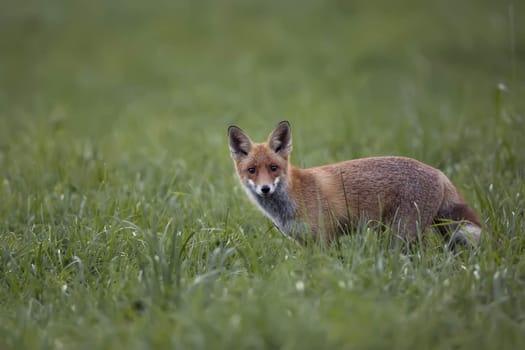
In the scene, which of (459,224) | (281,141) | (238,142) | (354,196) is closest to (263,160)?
(281,141)

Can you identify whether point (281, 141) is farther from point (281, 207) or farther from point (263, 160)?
point (281, 207)

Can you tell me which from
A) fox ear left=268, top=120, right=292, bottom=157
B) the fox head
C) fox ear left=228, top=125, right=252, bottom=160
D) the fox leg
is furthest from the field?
fox ear left=268, top=120, right=292, bottom=157

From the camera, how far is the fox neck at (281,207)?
5.46 metres

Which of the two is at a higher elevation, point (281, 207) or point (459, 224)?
point (281, 207)

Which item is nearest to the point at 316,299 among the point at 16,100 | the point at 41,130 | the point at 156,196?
the point at 156,196

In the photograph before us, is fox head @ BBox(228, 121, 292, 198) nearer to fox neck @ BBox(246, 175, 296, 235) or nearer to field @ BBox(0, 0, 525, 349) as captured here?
fox neck @ BBox(246, 175, 296, 235)

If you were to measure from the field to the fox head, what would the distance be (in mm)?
430

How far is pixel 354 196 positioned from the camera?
216 inches

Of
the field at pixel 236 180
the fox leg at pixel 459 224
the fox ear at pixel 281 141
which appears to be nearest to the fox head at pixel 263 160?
the fox ear at pixel 281 141

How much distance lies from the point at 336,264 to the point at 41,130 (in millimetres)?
6414

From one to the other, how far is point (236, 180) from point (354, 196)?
2.08m

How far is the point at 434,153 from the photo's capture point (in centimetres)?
761

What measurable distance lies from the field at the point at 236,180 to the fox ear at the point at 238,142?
0.57m

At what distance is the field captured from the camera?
3.64 m
